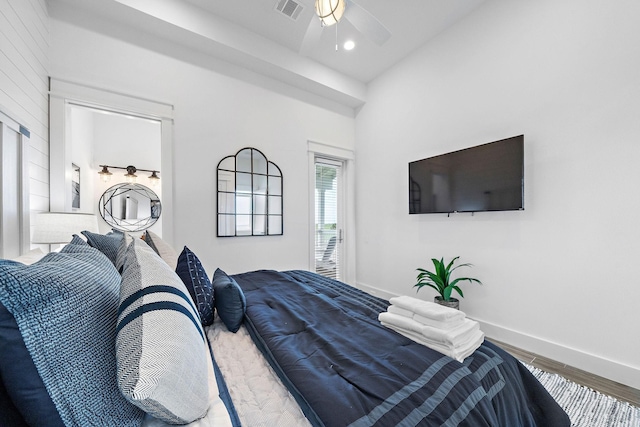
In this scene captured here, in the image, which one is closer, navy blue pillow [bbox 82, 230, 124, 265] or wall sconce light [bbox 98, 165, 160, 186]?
navy blue pillow [bbox 82, 230, 124, 265]

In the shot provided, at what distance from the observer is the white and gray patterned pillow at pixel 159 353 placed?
506 millimetres

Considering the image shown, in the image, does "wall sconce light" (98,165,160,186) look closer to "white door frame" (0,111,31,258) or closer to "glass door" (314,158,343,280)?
"white door frame" (0,111,31,258)

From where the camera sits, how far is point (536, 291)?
88.6 inches

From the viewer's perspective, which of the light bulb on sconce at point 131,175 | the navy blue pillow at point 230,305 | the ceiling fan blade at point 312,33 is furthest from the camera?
the light bulb on sconce at point 131,175

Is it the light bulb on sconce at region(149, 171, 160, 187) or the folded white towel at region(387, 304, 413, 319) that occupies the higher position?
the light bulb on sconce at region(149, 171, 160, 187)

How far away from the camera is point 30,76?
73.1 inches

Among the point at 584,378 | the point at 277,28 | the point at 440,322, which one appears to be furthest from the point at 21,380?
the point at 277,28

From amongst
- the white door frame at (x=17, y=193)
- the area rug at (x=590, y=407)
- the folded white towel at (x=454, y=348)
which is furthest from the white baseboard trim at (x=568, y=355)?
the white door frame at (x=17, y=193)

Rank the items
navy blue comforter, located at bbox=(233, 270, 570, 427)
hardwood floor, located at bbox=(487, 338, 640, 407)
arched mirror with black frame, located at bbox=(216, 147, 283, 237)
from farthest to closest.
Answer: arched mirror with black frame, located at bbox=(216, 147, 283, 237) → hardwood floor, located at bbox=(487, 338, 640, 407) → navy blue comforter, located at bbox=(233, 270, 570, 427)

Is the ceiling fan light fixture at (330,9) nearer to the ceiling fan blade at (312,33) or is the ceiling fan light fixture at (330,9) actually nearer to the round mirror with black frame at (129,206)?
the ceiling fan blade at (312,33)

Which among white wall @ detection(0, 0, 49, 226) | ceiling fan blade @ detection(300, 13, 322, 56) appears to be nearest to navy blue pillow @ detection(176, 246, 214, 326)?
white wall @ detection(0, 0, 49, 226)

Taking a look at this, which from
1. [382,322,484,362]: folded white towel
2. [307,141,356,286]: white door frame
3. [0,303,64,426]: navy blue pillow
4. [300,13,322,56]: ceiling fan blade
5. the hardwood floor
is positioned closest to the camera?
[0,303,64,426]: navy blue pillow

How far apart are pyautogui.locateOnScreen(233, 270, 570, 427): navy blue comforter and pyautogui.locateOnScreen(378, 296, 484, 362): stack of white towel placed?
0.04 m

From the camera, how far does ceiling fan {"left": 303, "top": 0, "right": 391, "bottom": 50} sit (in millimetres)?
1682
